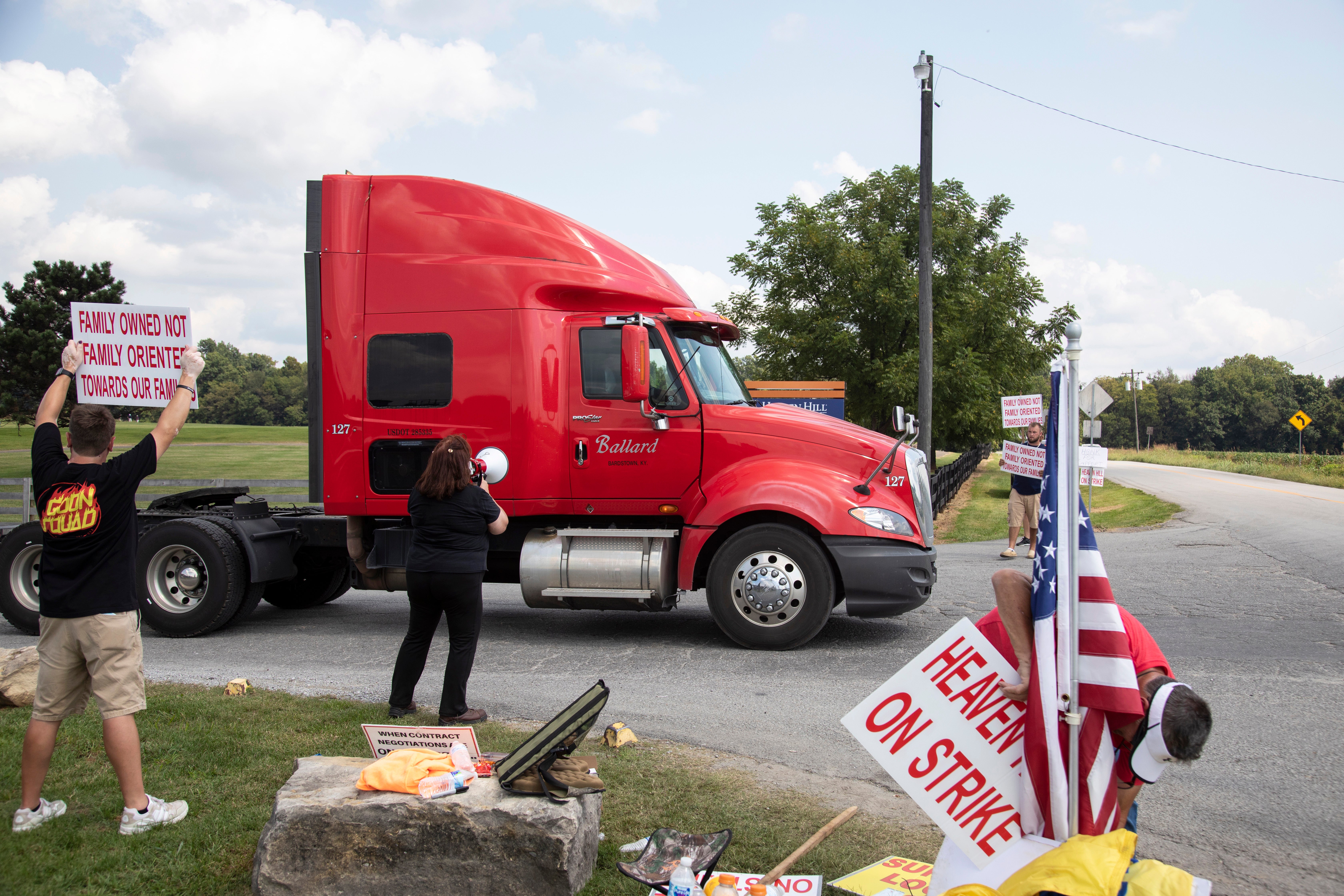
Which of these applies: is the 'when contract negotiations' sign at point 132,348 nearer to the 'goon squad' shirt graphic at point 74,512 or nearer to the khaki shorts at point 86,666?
the 'goon squad' shirt graphic at point 74,512

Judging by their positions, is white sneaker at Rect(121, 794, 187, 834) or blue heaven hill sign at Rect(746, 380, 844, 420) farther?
blue heaven hill sign at Rect(746, 380, 844, 420)

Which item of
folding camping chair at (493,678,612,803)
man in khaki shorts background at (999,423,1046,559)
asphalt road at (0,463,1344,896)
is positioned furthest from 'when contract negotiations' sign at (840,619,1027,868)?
man in khaki shorts background at (999,423,1046,559)

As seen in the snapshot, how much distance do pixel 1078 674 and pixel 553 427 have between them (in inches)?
206

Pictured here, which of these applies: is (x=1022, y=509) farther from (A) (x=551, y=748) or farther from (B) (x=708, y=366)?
(A) (x=551, y=748)

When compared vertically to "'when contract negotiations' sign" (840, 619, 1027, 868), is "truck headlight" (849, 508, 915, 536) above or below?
above

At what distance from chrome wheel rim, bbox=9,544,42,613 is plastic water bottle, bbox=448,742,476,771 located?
22.1 ft


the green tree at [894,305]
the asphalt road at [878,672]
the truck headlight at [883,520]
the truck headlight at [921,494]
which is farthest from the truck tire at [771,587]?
the green tree at [894,305]

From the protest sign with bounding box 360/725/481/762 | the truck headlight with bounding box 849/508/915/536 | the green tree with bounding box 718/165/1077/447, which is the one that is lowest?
the protest sign with bounding box 360/725/481/762

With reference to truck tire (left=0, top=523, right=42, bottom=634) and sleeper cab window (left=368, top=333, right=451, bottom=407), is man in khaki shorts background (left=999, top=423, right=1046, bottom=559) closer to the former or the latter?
sleeper cab window (left=368, top=333, right=451, bottom=407)

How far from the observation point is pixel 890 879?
3184mm

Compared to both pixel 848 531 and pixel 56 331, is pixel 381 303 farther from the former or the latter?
pixel 56 331

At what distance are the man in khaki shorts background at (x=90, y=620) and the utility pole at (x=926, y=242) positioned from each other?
14126mm

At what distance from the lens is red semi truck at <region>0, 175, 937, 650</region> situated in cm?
710

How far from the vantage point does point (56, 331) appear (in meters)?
25.7
